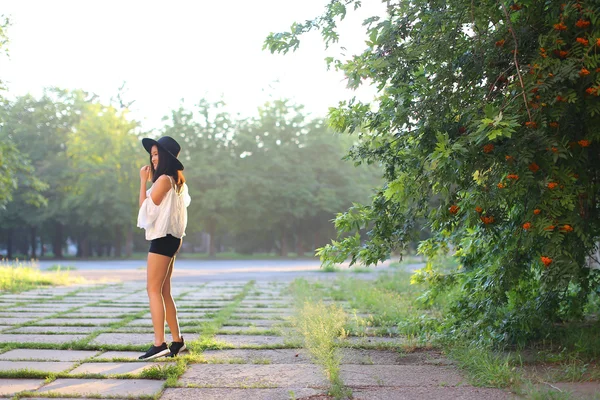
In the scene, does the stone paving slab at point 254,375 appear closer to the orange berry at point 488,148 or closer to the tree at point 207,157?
the orange berry at point 488,148

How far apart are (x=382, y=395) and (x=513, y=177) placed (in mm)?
1506

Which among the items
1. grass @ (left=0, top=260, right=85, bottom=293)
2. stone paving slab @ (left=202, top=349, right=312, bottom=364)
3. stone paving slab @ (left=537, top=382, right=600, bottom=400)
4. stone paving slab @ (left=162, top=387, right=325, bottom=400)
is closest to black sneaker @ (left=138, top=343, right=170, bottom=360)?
stone paving slab @ (left=202, top=349, right=312, bottom=364)

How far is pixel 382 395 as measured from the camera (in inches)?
144

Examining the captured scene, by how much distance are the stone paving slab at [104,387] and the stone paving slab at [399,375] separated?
49.8 inches

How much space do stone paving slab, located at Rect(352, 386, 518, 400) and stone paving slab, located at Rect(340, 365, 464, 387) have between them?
13cm

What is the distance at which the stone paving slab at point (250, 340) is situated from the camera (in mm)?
5508

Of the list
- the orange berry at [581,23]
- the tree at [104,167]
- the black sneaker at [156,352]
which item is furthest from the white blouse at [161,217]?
the tree at [104,167]

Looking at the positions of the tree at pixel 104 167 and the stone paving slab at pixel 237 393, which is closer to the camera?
the stone paving slab at pixel 237 393

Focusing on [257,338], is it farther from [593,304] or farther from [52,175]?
[52,175]

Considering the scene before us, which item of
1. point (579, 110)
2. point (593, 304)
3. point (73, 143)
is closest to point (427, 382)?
point (579, 110)

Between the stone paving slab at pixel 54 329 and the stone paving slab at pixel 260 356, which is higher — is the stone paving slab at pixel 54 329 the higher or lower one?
the higher one

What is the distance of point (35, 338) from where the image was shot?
223 inches

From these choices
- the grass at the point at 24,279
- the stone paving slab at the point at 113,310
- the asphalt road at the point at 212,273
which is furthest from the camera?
the asphalt road at the point at 212,273

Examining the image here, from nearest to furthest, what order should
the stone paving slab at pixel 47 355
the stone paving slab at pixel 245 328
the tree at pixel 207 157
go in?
1. the stone paving slab at pixel 47 355
2. the stone paving slab at pixel 245 328
3. the tree at pixel 207 157
